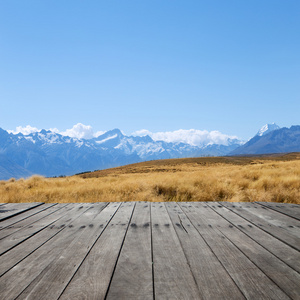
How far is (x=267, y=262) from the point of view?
1.89 metres

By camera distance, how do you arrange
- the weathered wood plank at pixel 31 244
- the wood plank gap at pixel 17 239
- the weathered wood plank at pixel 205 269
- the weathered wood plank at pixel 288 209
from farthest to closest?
the weathered wood plank at pixel 288 209 → the wood plank gap at pixel 17 239 → the weathered wood plank at pixel 31 244 → the weathered wood plank at pixel 205 269

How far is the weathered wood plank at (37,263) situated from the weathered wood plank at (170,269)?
79 cm

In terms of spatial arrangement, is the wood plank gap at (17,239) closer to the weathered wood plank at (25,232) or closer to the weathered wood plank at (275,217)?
the weathered wood plank at (25,232)

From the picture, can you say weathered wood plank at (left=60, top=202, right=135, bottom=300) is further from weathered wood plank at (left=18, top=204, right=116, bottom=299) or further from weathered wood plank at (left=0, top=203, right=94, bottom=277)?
weathered wood plank at (left=0, top=203, right=94, bottom=277)

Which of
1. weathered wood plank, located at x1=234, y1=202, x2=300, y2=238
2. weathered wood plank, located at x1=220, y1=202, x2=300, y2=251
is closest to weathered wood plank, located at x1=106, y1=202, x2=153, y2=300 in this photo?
weathered wood plank, located at x1=220, y1=202, x2=300, y2=251

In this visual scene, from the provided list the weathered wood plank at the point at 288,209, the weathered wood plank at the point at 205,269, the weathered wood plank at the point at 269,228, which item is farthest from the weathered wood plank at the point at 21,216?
the weathered wood plank at the point at 288,209

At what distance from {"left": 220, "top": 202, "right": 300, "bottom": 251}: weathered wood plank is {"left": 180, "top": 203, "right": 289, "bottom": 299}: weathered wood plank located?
0.59 m

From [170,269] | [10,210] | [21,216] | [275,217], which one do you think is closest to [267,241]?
[275,217]

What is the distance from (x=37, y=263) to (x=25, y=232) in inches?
40.4

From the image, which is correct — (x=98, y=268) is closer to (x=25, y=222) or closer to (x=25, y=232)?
(x=25, y=232)

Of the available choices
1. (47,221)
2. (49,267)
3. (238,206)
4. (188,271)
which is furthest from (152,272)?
(238,206)

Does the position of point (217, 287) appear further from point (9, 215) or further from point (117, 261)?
point (9, 215)

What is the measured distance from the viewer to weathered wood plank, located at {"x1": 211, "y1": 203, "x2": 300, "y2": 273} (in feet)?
6.42

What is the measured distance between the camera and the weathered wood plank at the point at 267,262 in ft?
5.06
